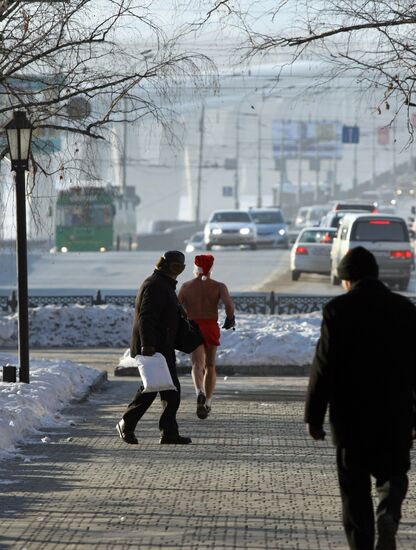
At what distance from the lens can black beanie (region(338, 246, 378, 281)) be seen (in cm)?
772

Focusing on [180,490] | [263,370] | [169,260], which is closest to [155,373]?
[169,260]

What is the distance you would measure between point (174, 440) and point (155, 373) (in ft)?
2.32

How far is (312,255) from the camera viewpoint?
157 ft

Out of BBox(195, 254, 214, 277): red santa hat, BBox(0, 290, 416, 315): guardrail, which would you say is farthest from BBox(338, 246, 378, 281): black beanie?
BBox(0, 290, 416, 315): guardrail

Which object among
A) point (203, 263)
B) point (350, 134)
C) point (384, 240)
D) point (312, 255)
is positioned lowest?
point (312, 255)

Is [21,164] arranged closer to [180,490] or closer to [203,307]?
[203,307]

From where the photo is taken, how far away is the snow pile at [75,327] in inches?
1169

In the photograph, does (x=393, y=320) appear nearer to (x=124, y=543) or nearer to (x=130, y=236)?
(x=124, y=543)

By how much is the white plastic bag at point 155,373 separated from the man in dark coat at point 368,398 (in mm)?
5728

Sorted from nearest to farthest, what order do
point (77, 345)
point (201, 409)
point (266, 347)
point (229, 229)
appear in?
point (201, 409), point (266, 347), point (77, 345), point (229, 229)

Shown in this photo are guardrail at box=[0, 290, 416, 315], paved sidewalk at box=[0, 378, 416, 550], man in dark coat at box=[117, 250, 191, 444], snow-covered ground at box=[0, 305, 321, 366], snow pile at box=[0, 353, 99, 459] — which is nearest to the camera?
paved sidewalk at box=[0, 378, 416, 550]

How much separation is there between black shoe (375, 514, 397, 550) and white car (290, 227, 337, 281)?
4009cm

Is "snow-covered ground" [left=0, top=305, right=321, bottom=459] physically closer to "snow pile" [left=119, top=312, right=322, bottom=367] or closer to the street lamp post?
"snow pile" [left=119, top=312, right=322, bottom=367]

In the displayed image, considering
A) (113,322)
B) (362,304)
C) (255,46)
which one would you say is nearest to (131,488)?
(362,304)
